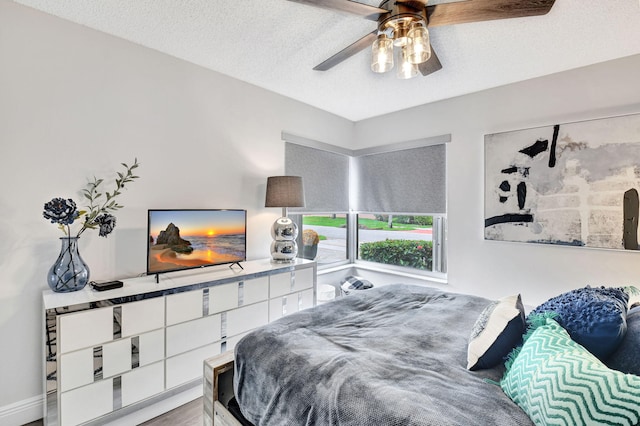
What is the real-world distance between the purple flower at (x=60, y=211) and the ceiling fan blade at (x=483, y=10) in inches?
90.8

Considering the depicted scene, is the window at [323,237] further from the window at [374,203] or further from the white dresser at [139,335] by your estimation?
the white dresser at [139,335]

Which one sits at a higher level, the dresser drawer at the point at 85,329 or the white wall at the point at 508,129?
the white wall at the point at 508,129

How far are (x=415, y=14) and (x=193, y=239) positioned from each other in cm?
209

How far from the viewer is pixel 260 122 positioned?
3086mm

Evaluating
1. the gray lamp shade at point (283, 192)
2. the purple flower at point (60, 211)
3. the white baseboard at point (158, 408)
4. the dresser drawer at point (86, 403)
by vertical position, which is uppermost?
the gray lamp shade at point (283, 192)

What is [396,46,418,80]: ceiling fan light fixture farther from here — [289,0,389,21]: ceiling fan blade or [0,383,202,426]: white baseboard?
[0,383,202,426]: white baseboard

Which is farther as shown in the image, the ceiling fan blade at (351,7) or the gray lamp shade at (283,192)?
the gray lamp shade at (283,192)

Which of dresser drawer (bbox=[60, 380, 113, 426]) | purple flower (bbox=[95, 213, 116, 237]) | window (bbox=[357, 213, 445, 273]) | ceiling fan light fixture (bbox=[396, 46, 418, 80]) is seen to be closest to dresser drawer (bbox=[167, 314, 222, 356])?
dresser drawer (bbox=[60, 380, 113, 426])

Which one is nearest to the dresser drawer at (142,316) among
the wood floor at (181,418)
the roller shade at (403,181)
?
the wood floor at (181,418)

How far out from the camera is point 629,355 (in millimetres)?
1006

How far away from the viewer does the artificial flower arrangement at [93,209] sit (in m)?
1.73

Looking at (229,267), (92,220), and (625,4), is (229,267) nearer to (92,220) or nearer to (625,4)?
(92,220)

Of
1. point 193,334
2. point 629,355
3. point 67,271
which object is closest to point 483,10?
point 629,355

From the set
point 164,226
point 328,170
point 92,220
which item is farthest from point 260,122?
point 92,220
